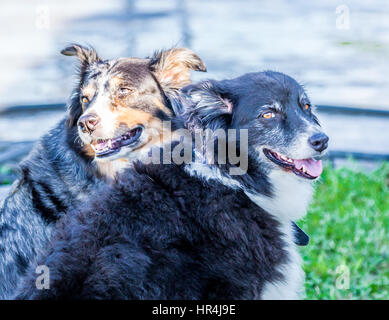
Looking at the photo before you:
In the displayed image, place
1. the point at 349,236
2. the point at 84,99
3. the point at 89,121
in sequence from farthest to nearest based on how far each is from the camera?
1. the point at 349,236
2. the point at 84,99
3. the point at 89,121

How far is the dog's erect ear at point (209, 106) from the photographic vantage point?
3.35 m

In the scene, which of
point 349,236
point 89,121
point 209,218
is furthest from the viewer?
point 349,236

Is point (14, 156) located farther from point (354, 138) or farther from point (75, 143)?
point (354, 138)

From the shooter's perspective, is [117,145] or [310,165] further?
[117,145]

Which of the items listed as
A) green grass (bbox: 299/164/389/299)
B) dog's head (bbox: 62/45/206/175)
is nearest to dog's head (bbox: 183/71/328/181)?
dog's head (bbox: 62/45/206/175)

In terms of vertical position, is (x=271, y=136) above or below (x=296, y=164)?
above

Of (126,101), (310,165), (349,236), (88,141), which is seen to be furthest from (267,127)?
(349,236)

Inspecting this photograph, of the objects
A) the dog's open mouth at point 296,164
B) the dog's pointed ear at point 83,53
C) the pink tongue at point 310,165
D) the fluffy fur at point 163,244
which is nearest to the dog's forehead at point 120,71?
the dog's pointed ear at point 83,53

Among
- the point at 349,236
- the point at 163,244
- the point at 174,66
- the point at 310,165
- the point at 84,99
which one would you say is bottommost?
the point at 349,236

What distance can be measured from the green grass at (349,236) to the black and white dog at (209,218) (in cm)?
134

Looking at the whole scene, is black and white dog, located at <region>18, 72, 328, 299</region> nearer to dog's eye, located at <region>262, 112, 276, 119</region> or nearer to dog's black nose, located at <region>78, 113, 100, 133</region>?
dog's eye, located at <region>262, 112, 276, 119</region>

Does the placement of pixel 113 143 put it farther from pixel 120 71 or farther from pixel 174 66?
pixel 174 66

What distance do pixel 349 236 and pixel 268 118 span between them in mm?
2407

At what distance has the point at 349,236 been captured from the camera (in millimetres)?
5332
